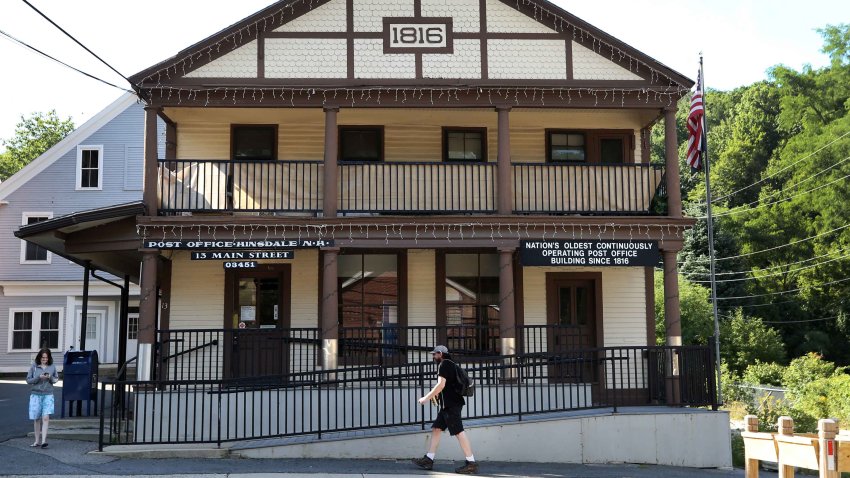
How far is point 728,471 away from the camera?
14.0m

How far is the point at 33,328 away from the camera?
33.1 metres

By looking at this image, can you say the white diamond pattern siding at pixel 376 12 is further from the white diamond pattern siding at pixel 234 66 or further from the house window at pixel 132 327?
the house window at pixel 132 327

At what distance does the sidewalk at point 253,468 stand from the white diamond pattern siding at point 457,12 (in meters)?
8.50

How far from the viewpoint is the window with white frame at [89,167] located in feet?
111

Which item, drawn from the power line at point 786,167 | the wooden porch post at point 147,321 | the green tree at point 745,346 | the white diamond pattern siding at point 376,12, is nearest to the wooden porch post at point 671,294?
the white diamond pattern siding at point 376,12

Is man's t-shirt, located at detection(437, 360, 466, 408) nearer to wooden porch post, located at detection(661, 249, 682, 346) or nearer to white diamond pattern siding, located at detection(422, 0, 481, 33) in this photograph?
wooden porch post, located at detection(661, 249, 682, 346)

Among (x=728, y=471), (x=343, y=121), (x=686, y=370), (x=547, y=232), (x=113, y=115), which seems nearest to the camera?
(x=728, y=471)

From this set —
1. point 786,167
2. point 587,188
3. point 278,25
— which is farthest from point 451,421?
point 786,167

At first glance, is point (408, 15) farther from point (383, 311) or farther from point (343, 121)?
point (383, 311)

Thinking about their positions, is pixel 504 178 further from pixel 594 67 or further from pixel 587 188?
pixel 594 67

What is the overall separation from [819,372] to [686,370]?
91.4 feet

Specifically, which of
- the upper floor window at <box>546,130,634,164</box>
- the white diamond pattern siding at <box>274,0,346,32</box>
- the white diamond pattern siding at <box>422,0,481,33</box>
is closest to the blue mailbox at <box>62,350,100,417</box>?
the white diamond pattern siding at <box>274,0,346,32</box>

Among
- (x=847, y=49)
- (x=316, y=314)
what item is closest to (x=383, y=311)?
(x=316, y=314)

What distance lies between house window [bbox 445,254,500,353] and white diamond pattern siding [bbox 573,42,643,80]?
4.24 metres
